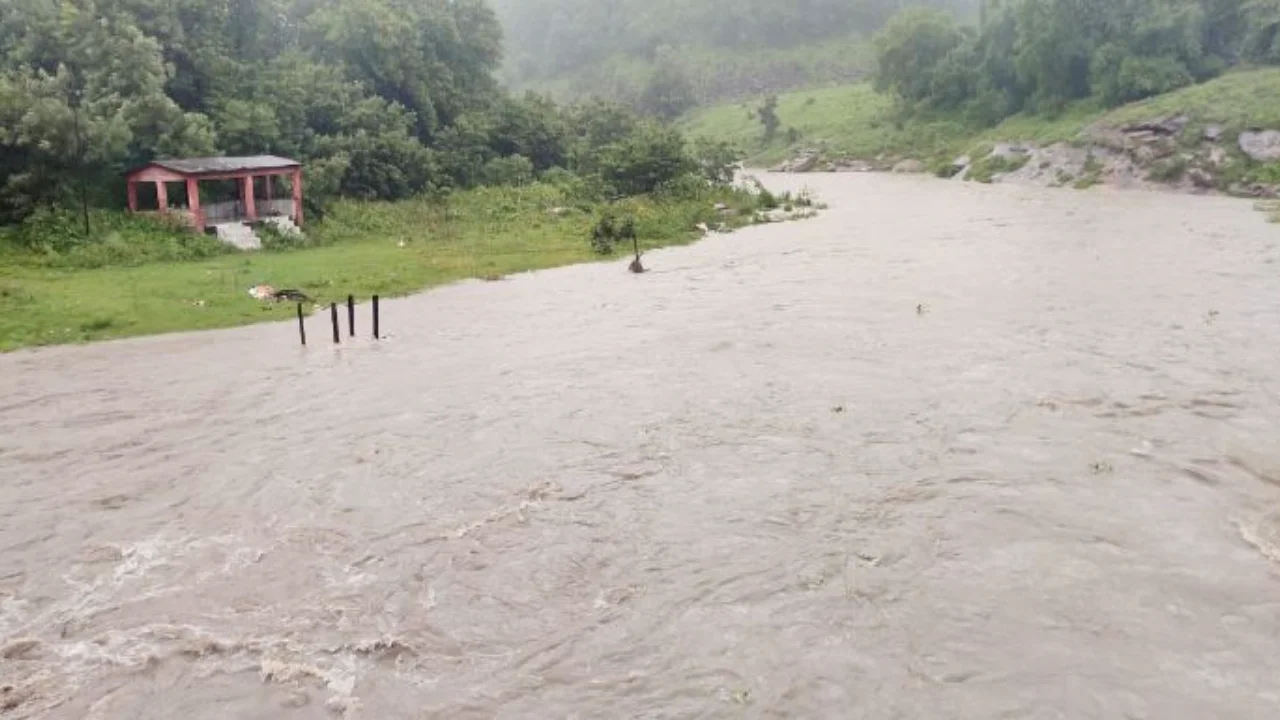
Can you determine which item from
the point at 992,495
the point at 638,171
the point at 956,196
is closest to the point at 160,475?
the point at 992,495

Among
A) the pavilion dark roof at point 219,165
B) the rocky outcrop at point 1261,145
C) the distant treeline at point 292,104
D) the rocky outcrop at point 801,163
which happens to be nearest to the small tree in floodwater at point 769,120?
the rocky outcrop at point 801,163

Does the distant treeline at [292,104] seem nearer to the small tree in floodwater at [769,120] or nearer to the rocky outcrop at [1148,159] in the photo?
the rocky outcrop at [1148,159]

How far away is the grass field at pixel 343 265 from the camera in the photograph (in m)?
22.4

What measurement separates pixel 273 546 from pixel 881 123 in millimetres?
73231

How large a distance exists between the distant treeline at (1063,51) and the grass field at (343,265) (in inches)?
1164

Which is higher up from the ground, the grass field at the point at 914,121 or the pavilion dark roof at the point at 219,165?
the grass field at the point at 914,121

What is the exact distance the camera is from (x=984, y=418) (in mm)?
15062

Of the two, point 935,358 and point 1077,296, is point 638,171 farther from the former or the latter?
point 935,358

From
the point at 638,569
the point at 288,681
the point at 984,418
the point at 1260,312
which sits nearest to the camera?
the point at 288,681

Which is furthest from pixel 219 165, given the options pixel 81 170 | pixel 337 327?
pixel 337 327

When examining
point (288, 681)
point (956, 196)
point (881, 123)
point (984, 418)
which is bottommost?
point (288, 681)

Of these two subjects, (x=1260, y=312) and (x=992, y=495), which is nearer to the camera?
(x=992, y=495)

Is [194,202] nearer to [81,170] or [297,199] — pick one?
[81,170]

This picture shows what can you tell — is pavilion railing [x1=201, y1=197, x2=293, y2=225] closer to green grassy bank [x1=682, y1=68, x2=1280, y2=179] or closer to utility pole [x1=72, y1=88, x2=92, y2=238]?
utility pole [x1=72, y1=88, x2=92, y2=238]
